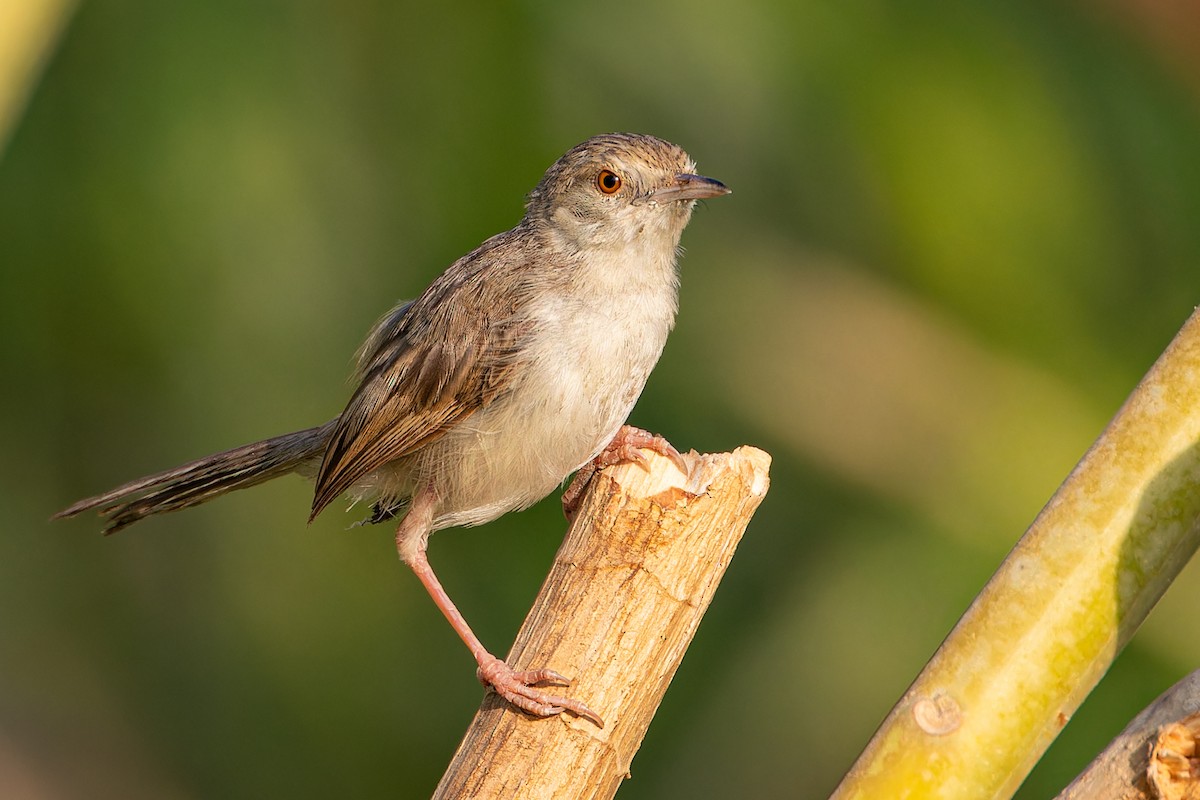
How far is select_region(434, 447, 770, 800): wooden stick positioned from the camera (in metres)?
2.40

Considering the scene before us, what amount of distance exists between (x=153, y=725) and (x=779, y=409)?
3.20 m

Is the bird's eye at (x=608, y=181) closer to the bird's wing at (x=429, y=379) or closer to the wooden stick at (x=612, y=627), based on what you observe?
the bird's wing at (x=429, y=379)

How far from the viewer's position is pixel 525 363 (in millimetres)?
3383

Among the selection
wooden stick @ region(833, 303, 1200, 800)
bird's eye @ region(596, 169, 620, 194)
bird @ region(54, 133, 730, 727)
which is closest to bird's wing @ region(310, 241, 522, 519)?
bird @ region(54, 133, 730, 727)

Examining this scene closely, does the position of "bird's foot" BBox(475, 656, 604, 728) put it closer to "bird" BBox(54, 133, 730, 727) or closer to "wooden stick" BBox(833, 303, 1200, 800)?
"wooden stick" BBox(833, 303, 1200, 800)

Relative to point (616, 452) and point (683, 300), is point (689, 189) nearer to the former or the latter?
point (616, 452)

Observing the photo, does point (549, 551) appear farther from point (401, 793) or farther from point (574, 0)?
point (574, 0)

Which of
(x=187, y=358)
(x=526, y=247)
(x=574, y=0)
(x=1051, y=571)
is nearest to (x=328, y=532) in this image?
(x=187, y=358)

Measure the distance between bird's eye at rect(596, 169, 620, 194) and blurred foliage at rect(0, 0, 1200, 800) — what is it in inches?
42.6

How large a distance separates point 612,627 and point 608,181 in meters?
1.60

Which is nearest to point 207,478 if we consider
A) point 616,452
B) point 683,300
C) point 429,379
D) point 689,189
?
point 429,379

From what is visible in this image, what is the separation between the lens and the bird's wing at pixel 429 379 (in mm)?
3463

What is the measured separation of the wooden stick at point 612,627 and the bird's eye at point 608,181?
1.29 m

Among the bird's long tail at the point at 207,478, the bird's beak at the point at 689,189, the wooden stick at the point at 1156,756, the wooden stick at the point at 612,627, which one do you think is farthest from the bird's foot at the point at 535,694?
the bird's long tail at the point at 207,478
